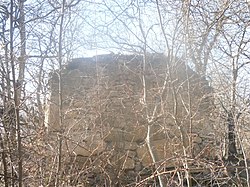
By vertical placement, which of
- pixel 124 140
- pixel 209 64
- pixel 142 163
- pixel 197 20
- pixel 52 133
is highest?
pixel 197 20

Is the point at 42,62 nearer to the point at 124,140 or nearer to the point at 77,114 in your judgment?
the point at 77,114

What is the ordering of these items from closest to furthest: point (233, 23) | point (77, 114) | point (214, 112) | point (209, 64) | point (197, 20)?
point (197, 20) → point (233, 23) → point (209, 64) → point (214, 112) → point (77, 114)

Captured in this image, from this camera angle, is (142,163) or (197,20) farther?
(142,163)

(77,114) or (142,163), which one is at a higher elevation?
(77,114)

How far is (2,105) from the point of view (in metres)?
2.71

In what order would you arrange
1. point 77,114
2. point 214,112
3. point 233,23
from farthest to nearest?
1. point 77,114
2. point 214,112
3. point 233,23

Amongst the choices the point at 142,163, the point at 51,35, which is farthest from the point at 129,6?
the point at 142,163

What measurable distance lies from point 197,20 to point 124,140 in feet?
7.99

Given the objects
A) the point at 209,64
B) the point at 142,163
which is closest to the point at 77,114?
the point at 142,163

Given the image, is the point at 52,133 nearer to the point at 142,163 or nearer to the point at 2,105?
the point at 2,105

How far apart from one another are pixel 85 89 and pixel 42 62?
136 centimetres

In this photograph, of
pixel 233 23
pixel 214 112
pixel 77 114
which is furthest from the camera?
pixel 77 114

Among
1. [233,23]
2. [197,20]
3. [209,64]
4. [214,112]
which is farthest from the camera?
[214,112]

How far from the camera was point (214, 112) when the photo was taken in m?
4.21
